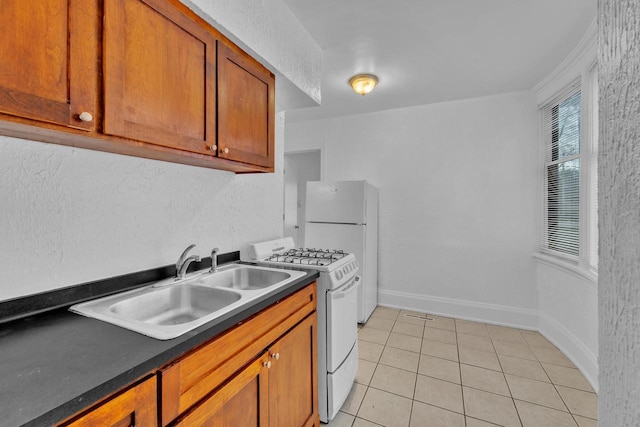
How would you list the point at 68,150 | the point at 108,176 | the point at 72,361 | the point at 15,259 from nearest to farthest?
the point at 72,361 < the point at 15,259 < the point at 68,150 < the point at 108,176

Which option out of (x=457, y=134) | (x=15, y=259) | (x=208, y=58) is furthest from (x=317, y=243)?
(x=15, y=259)

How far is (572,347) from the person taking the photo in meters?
2.37

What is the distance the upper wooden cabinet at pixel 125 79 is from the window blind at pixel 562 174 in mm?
2779

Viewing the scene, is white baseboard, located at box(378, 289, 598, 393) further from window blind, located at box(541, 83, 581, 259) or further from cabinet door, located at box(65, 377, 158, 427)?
cabinet door, located at box(65, 377, 158, 427)

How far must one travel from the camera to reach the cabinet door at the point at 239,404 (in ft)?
2.87

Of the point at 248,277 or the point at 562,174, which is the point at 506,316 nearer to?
the point at 562,174

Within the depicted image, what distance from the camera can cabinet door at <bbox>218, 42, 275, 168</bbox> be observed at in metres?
1.36

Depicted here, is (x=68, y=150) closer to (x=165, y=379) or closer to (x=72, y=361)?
(x=72, y=361)

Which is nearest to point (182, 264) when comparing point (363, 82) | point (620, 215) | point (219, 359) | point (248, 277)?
point (248, 277)

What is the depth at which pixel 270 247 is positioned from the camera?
2.08m

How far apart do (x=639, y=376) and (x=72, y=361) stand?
3.55ft

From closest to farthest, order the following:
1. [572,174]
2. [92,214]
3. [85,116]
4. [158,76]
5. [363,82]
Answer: [85,116], [158,76], [92,214], [572,174], [363,82]

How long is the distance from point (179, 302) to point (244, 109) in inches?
40.9

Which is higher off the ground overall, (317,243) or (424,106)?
(424,106)
